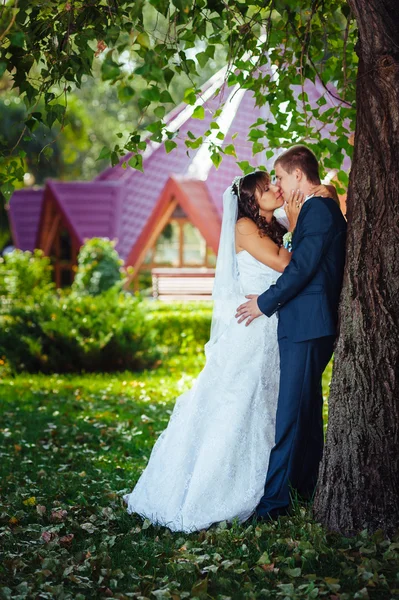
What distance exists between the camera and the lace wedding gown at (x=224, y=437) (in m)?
4.72

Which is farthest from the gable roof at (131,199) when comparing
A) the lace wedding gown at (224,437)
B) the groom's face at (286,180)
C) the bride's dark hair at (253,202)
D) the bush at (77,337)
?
the groom's face at (286,180)

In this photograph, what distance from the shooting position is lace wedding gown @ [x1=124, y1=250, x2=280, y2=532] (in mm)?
4723

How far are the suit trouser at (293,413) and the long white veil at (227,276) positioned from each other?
1.71ft

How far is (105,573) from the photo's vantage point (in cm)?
390

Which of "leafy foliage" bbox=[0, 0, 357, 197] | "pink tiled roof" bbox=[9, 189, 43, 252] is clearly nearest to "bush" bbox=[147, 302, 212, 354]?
"leafy foliage" bbox=[0, 0, 357, 197]

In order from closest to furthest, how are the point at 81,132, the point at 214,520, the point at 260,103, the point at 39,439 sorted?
the point at 214,520 < the point at 260,103 < the point at 39,439 < the point at 81,132

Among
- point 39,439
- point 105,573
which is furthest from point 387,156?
point 39,439

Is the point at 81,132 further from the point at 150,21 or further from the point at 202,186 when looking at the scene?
the point at 202,186

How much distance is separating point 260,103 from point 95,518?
2915 millimetres

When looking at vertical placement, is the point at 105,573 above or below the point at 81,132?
below

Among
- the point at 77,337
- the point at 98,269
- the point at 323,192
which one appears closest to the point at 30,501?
the point at 323,192

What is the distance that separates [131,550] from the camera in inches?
169

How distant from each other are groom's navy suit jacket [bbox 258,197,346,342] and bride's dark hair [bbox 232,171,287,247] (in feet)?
1.68

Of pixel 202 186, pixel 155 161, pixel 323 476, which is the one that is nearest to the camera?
pixel 323 476
